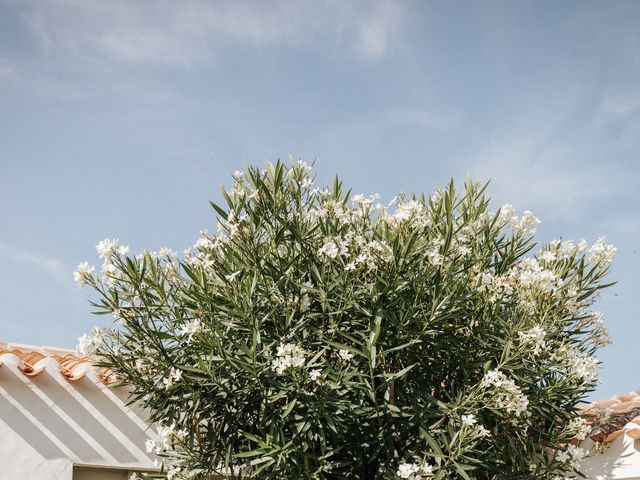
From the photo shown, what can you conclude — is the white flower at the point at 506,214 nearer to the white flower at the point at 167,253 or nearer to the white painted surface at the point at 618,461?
the white painted surface at the point at 618,461

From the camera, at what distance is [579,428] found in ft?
20.4

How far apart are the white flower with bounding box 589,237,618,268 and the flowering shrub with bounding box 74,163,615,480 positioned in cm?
39

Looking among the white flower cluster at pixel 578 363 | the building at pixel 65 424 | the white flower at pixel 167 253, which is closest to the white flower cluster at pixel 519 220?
the white flower cluster at pixel 578 363

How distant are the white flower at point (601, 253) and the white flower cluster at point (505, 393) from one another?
1593 millimetres

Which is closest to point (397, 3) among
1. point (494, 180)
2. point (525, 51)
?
point (525, 51)

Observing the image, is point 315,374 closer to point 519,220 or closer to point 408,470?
point 408,470

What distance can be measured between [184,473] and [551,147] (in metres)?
4.69

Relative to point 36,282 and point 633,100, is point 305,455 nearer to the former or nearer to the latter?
point 36,282

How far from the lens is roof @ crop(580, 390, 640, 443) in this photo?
639 cm

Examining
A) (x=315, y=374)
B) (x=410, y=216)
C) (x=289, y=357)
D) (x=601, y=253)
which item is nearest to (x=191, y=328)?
(x=289, y=357)

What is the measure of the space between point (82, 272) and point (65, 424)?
201cm

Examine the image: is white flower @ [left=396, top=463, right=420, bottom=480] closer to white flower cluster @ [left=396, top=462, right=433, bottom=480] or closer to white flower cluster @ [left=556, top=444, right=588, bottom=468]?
white flower cluster @ [left=396, top=462, right=433, bottom=480]

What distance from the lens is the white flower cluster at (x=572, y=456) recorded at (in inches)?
240

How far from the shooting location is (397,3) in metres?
7.39
